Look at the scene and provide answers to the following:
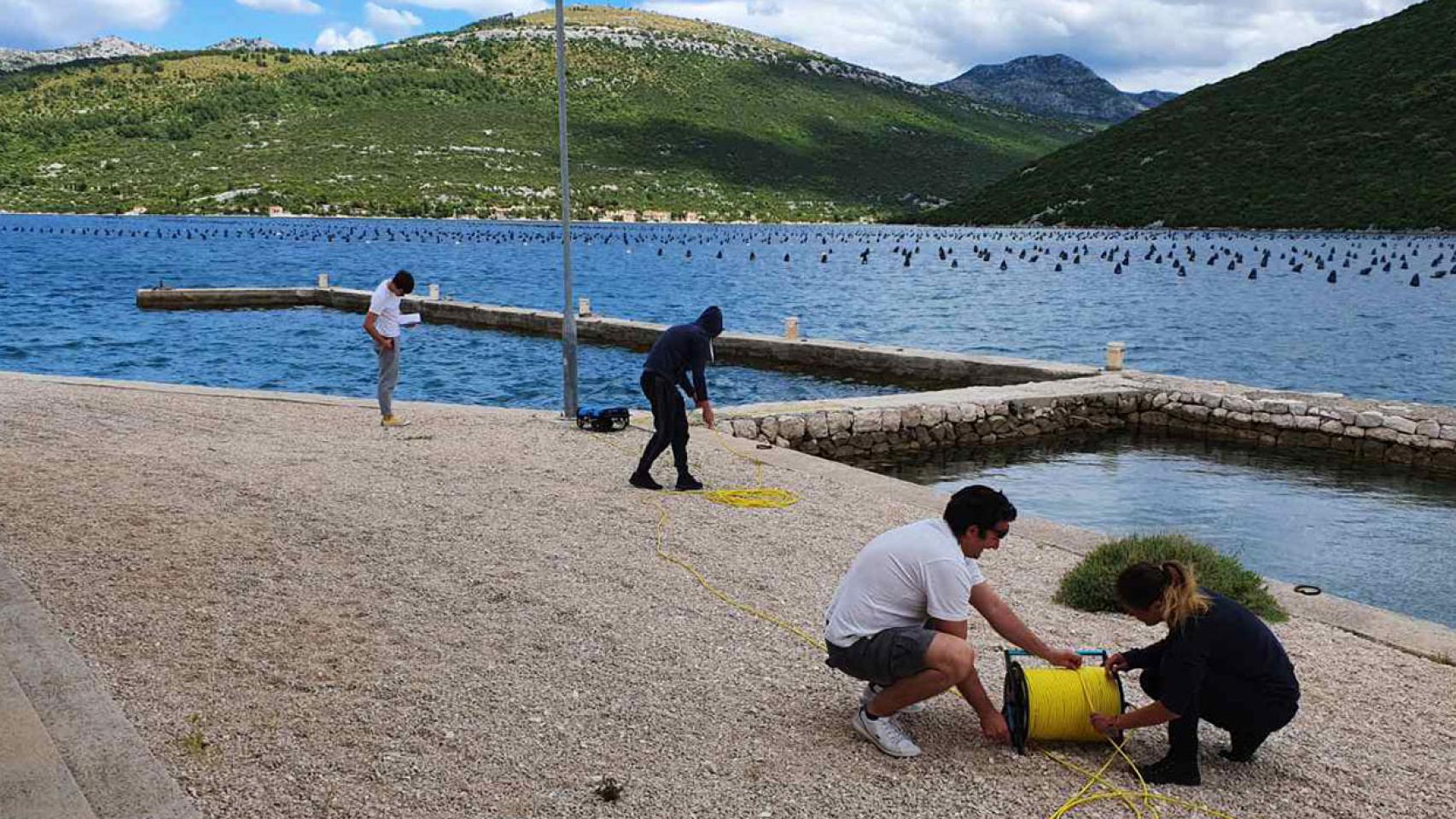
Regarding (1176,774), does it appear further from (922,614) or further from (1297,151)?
(1297,151)

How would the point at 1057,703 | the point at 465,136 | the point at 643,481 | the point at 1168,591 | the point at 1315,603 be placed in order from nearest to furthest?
the point at 1168,591 → the point at 1057,703 → the point at 1315,603 → the point at 643,481 → the point at 465,136

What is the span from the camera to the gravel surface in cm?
498

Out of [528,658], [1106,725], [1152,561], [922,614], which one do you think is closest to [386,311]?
[528,658]

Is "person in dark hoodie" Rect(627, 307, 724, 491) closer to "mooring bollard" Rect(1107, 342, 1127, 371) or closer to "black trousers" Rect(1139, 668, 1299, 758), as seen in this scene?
"black trousers" Rect(1139, 668, 1299, 758)

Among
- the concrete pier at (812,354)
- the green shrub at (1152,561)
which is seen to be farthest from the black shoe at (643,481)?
the concrete pier at (812,354)

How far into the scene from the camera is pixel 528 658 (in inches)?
251

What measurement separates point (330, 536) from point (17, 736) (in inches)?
153

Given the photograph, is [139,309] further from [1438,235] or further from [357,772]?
[1438,235]

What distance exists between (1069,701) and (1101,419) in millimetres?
15728

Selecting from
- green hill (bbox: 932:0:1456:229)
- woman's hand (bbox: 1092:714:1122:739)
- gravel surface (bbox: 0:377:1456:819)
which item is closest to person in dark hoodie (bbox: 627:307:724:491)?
gravel surface (bbox: 0:377:1456:819)

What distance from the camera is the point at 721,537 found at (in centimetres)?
939

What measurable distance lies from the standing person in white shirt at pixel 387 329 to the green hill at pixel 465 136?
12635cm

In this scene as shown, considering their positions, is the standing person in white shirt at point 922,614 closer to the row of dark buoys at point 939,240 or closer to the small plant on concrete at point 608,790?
the small plant on concrete at point 608,790

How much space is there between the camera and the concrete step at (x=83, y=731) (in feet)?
14.8
